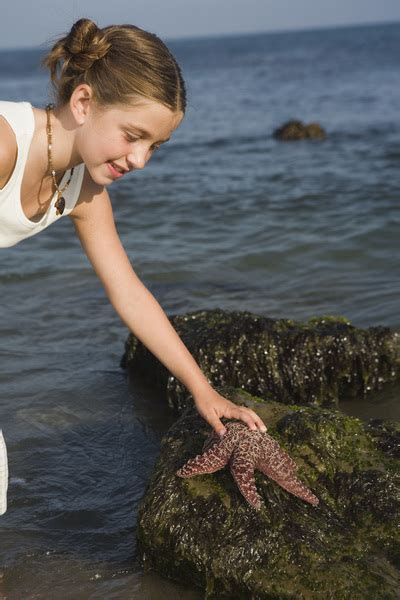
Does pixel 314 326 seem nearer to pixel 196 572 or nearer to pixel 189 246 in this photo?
pixel 196 572

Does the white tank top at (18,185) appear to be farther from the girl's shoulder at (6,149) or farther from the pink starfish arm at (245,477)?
the pink starfish arm at (245,477)

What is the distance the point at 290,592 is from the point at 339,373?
2.85 meters

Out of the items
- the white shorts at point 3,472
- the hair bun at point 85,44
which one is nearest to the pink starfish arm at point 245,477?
the white shorts at point 3,472

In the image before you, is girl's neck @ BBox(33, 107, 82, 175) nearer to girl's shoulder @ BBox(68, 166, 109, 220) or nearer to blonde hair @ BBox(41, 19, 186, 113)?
blonde hair @ BBox(41, 19, 186, 113)

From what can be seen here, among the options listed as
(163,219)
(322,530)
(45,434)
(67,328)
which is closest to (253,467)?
(322,530)

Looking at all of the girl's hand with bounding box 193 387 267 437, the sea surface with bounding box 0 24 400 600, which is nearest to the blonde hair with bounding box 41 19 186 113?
the sea surface with bounding box 0 24 400 600

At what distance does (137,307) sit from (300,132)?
1835 centimetres

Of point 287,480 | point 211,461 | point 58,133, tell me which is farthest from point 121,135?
point 287,480

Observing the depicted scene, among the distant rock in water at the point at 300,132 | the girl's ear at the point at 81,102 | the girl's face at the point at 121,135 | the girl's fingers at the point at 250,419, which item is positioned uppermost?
the girl's ear at the point at 81,102

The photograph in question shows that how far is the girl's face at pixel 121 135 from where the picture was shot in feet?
12.1

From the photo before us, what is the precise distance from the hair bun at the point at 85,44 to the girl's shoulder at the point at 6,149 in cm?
42

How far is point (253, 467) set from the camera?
4.17 metres

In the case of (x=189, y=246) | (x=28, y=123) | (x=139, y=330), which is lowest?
(x=189, y=246)

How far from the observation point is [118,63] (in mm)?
3654
